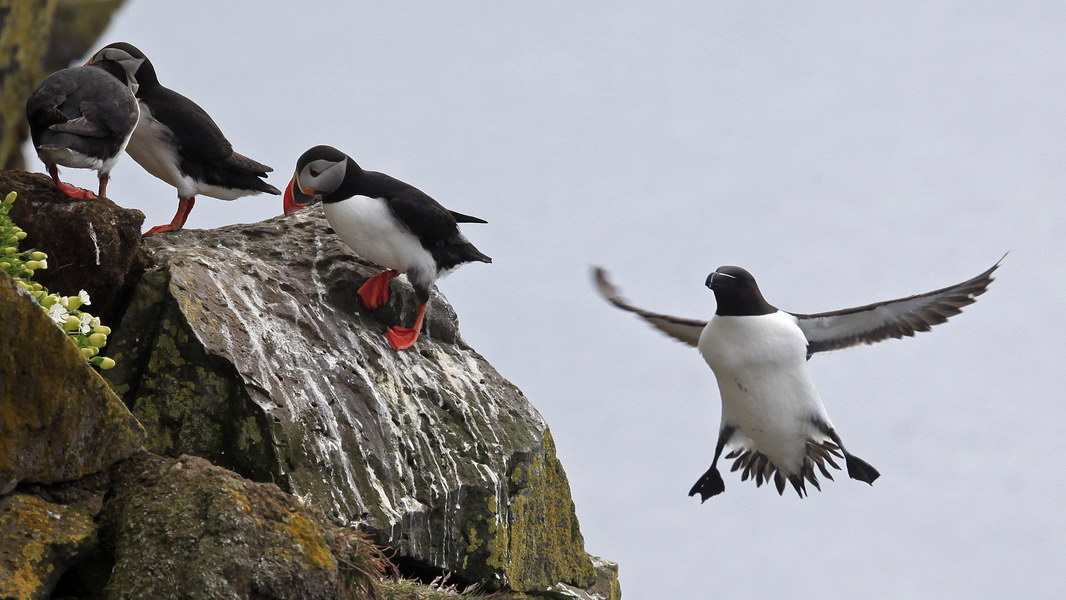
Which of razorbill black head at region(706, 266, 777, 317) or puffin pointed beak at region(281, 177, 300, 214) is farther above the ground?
razorbill black head at region(706, 266, 777, 317)

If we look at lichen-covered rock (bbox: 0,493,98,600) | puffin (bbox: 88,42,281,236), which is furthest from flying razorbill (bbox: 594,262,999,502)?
lichen-covered rock (bbox: 0,493,98,600)

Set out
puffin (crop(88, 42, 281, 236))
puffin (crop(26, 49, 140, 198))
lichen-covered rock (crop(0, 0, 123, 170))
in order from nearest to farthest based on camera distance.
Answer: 1. puffin (crop(26, 49, 140, 198))
2. puffin (crop(88, 42, 281, 236))
3. lichen-covered rock (crop(0, 0, 123, 170))

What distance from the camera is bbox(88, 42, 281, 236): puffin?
818 centimetres

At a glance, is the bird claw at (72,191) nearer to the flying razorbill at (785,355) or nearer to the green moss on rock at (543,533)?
the green moss on rock at (543,533)

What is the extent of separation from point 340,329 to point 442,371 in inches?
29.6

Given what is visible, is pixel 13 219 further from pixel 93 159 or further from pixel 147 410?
pixel 147 410

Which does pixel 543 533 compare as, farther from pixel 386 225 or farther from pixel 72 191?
pixel 72 191

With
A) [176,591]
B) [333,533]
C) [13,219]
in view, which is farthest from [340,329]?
[176,591]

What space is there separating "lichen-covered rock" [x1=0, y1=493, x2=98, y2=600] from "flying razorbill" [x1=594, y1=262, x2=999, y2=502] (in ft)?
17.9

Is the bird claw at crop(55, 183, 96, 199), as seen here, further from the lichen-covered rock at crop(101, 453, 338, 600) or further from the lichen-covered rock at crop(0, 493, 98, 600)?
the lichen-covered rock at crop(0, 493, 98, 600)

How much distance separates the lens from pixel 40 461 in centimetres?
427

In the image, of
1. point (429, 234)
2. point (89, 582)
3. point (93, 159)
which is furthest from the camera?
point (429, 234)

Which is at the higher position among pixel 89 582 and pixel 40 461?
pixel 40 461

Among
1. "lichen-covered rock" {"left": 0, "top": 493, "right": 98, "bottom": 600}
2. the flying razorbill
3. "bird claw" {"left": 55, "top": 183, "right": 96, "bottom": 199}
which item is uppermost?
the flying razorbill
